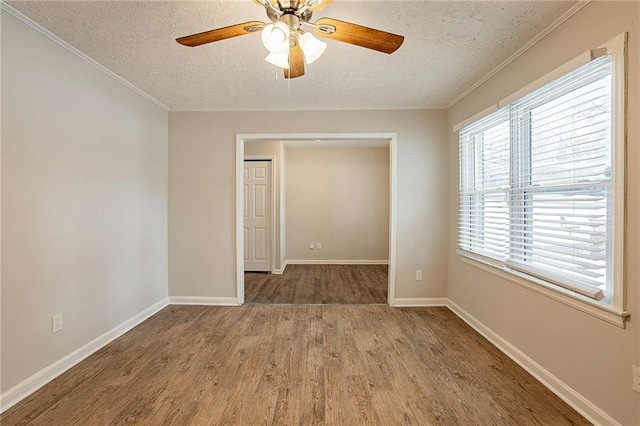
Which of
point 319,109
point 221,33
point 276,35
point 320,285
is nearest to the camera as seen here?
point 276,35

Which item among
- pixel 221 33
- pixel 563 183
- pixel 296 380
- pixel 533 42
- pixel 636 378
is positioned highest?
pixel 533 42

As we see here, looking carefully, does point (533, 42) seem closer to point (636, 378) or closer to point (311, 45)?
point (311, 45)

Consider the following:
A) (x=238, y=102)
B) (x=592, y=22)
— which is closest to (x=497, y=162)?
(x=592, y=22)

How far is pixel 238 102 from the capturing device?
327 centimetres

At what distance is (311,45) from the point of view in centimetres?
161

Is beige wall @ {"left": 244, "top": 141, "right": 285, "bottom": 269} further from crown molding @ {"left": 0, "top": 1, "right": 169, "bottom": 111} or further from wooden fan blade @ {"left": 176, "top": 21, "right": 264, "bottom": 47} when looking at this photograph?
wooden fan blade @ {"left": 176, "top": 21, "right": 264, "bottom": 47}

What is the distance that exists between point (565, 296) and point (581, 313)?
0.12 meters

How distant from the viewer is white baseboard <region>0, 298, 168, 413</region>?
1732mm

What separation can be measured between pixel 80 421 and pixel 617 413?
288cm

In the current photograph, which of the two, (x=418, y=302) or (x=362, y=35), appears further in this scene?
(x=418, y=302)

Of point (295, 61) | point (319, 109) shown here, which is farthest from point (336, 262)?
point (295, 61)

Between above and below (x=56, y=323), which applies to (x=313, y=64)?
above

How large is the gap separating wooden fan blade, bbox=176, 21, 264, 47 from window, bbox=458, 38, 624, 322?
71.8 inches

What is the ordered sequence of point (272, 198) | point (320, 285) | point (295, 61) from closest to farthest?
point (295, 61)
point (320, 285)
point (272, 198)
